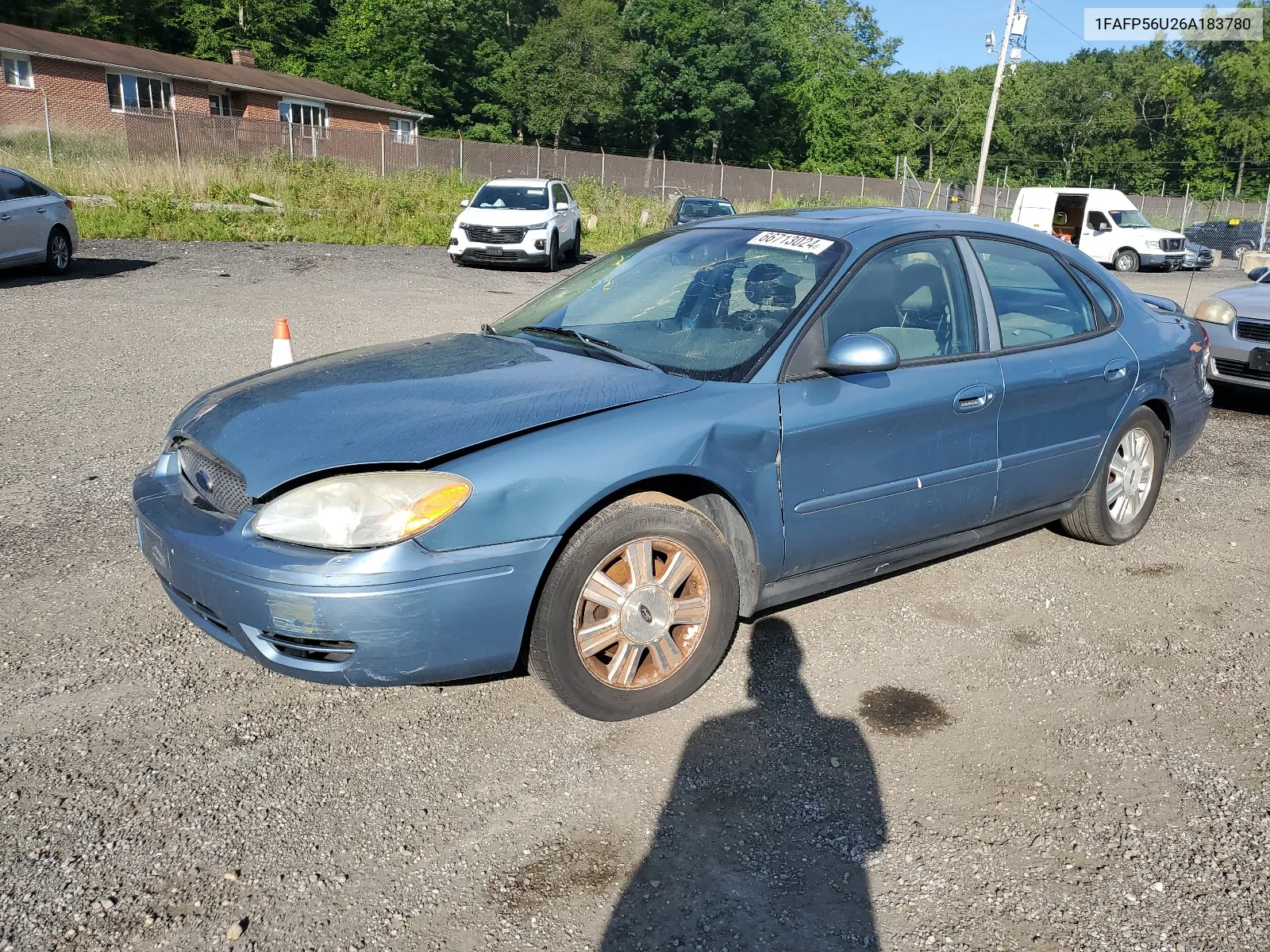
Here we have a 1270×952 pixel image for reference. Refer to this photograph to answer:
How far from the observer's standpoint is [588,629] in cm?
325

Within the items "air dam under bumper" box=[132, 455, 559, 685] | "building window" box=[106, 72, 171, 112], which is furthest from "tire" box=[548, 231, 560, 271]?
"building window" box=[106, 72, 171, 112]

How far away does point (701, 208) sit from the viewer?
25125mm

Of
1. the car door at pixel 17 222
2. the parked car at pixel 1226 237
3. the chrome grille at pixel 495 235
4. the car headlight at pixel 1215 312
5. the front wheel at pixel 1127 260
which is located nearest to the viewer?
the car headlight at pixel 1215 312

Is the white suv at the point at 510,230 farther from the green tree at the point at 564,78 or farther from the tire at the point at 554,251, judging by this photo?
the green tree at the point at 564,78

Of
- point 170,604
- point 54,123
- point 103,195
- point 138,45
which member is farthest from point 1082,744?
point 138,45

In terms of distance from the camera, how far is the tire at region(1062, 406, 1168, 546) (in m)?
5.00

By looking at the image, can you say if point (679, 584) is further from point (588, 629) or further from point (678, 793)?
point (678, 793)

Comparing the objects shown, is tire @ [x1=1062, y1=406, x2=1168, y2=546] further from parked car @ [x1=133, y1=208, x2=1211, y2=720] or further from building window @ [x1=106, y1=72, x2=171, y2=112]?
building window @ [x1=106, y1=72, x2=171, y2=112]

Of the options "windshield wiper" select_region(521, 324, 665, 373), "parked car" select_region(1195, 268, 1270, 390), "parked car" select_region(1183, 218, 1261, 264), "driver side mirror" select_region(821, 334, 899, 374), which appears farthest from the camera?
"parked car" select_region(1183, 218, 1261, 264)

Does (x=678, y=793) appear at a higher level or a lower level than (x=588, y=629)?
lower

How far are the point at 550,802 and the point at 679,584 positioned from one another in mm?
825

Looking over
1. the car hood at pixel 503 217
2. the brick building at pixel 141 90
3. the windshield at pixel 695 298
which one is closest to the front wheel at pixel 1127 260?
the car hood at pixel 503 217

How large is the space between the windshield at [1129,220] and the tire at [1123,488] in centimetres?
2967

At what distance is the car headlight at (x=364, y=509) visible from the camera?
295 centimetres
